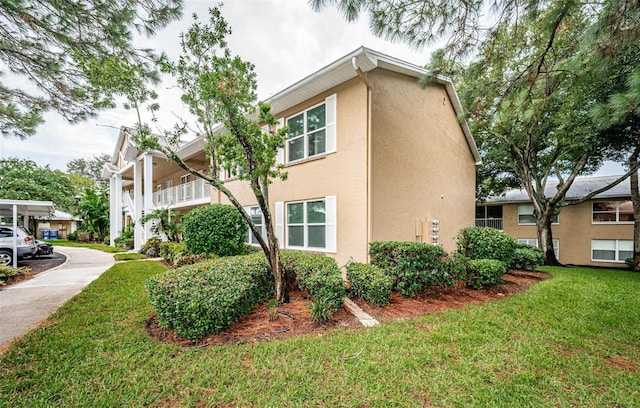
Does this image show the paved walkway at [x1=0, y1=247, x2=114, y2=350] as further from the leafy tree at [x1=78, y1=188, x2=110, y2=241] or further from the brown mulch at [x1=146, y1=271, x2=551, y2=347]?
the leafy tree at [x1=78, y1=188, x2=110, y2=241]

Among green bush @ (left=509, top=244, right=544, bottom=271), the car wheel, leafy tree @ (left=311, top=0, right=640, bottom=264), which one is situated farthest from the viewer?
the car wheel

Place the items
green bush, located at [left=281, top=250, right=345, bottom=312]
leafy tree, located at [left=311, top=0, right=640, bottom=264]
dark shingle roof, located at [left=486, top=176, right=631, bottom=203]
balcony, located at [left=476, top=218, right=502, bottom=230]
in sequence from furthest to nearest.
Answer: balcony, located at [left=476, top=218, right=502, bottom=230], dark shingle roof, located at [left=486, top=176, right=631, bottom=203], green bush, located at [left=281, top=250, right=345, bottom=312], leafy tree, located at [left=311, top=0, right=640, bottom=264]

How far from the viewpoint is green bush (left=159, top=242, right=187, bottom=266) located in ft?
33.7

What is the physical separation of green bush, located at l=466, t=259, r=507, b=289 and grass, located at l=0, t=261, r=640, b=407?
1.82m

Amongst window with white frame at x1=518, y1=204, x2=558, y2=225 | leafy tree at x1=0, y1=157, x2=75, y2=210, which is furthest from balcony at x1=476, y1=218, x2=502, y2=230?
leafy tree at x1=0, y1=157, x2=75, y2=210

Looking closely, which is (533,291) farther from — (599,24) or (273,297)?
(273,297)

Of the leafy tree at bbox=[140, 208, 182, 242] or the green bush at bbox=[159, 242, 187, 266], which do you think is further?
the leafy tree at bbox=[140, 208, 182, 242]

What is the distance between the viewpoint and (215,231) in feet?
27.5

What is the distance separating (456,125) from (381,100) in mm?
4936

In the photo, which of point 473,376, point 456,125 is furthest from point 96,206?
point 473,376

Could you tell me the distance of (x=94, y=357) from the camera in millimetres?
3545

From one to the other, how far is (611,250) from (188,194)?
88.1 ft

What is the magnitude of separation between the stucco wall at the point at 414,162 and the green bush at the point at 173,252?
7252 millimetres

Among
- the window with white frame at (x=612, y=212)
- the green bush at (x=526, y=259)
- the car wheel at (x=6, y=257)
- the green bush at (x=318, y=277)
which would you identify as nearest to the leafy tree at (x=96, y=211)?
the car wheel at (x=6, y=257)
